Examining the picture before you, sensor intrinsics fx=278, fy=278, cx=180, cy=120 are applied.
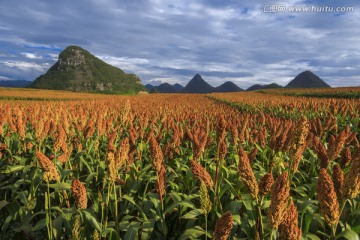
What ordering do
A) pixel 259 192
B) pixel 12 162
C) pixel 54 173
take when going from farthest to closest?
pixel 12 162, pixel 54 173, pixel 259 192

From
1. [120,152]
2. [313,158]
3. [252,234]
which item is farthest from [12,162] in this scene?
[313,158]

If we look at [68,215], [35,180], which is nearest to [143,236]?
[68,215]

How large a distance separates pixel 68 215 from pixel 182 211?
117cm

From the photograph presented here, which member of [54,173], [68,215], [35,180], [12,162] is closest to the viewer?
[54,173]

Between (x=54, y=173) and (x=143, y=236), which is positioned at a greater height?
(x=54, y=173)

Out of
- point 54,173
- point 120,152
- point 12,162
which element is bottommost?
point 12,162

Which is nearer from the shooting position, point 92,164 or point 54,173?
point 54,173

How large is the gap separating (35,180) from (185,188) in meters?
1.89

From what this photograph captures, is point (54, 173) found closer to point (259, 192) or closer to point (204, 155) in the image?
point (259, 192)

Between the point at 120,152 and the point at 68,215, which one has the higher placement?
the point at 120,152

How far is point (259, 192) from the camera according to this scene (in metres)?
1.86

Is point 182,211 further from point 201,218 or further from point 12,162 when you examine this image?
point 12,162

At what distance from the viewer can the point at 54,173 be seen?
7.39ft

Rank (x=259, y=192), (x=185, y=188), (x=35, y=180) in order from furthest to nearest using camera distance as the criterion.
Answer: (x=185, y=188) → (x=35, y=180) → (x=259, y=192)
